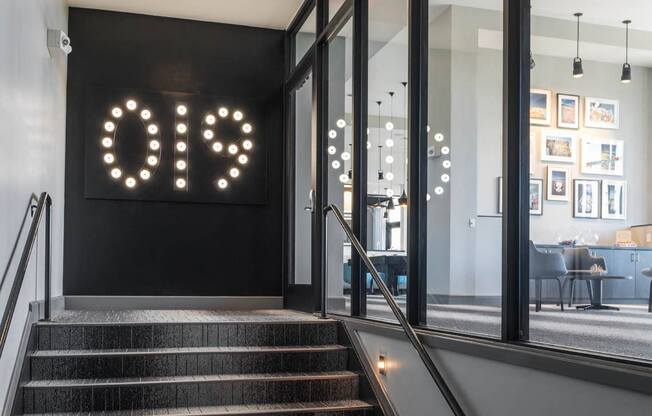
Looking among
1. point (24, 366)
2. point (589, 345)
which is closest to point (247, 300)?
point (24, 366)

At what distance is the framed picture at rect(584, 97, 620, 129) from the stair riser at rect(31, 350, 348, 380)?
2.72 meters

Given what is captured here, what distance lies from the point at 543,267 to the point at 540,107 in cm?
75

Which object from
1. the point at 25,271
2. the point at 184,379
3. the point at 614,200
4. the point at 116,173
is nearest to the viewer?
the point at 614,200

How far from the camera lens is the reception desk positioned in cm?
302

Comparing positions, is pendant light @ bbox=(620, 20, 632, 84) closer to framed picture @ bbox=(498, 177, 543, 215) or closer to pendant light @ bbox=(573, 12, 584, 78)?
pendant light @ bbox=(573, 12, 584, 78)

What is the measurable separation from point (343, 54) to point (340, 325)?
2217 millimetres

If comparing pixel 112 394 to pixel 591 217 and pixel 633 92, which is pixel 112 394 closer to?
pixel 591 217

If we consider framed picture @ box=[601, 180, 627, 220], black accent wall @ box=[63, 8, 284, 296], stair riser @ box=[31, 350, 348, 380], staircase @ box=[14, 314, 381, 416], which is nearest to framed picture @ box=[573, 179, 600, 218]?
framed picture @ box=[601, 180, 627, 220]

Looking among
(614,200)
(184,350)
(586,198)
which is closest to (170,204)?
(184,350)

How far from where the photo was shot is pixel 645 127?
3.06 metres

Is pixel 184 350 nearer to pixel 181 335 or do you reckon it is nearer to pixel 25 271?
pixel 181 335

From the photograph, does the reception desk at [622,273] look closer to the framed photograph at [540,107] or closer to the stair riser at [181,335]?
the framed photograph at [540,107]

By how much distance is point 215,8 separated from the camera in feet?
24.9

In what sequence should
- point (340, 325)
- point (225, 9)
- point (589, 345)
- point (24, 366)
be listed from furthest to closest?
point (225, 9) < point (340, 325) < point (24, 366) < point (589, 345)
